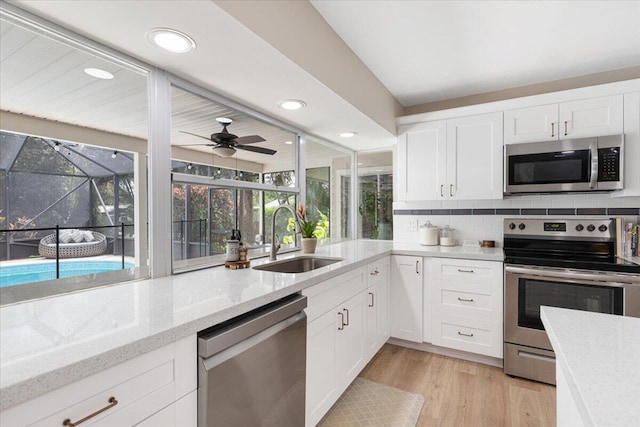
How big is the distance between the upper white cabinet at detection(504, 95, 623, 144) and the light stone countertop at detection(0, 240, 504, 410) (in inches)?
88.8

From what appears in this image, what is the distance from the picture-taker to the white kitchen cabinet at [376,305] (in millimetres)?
2361

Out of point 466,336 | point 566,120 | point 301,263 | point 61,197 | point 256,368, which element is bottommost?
point 466,336

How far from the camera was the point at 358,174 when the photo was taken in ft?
12.5

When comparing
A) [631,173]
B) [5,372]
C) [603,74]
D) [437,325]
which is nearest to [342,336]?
[437,325]

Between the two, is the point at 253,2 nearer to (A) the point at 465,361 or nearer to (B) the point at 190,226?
(B) the point at 190,226

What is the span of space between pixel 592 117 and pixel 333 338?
2620mm

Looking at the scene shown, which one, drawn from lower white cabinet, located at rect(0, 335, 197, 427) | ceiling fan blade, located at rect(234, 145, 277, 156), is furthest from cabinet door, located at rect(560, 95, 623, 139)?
lower white cabinet, located at rect(0, 335, 197, 427)

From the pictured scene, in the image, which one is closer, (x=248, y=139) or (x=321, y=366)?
(x=321, y=366)

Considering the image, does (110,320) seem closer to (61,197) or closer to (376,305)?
(61,197)

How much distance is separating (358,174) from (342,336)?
2.28 meters

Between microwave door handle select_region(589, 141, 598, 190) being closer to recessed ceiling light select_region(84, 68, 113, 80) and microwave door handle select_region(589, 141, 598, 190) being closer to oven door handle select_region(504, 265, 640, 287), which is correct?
oven door handle select_region(504, 265, 640, 287)

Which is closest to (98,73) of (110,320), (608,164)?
(110,320)

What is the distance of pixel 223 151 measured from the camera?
1.98 meters

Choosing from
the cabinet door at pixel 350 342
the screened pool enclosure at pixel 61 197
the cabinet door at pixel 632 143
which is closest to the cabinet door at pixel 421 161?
the cabinet door at pixel 632 143
